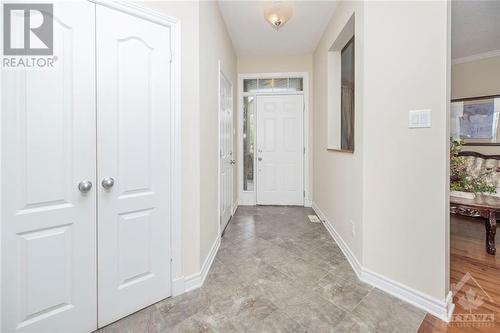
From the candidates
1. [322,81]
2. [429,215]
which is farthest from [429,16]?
[322,81]

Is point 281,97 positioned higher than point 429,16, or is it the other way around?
point 281,97

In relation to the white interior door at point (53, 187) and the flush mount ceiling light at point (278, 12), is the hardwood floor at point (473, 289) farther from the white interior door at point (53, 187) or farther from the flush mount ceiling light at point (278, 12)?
the flush mount ceiling light at point (278, 12)

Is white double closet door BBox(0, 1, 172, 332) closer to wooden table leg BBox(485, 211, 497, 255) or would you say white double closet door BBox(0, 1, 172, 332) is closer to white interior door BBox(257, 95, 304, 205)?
white interior door BBox(257, 95, 304, 205)

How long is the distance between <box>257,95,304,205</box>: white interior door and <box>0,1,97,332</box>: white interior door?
3037mm

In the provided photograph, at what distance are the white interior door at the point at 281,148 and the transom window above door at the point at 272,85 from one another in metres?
0.16

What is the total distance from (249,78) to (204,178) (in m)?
2.83

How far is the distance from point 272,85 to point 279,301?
356 centimetres

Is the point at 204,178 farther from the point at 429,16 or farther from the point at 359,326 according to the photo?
the point at 429,16

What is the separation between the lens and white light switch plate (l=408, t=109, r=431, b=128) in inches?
56.1

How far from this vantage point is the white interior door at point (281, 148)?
13.1 ft

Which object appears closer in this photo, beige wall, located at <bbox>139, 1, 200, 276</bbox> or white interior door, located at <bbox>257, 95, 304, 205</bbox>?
beige wall, located at <bbox>139, 1, 200, 276</bbox>

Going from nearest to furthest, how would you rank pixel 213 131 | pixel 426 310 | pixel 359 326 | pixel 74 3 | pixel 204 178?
pixel 74 3, pixel 359 326, pixel 426 310, pixel 204 178, pixel 213 131

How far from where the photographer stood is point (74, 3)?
1170 millimetres

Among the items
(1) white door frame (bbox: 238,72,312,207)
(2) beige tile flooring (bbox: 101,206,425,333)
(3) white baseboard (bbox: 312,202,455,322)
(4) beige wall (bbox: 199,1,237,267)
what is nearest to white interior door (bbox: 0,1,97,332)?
(2) beige tile flooring (bbox: 101,206,425,333)
